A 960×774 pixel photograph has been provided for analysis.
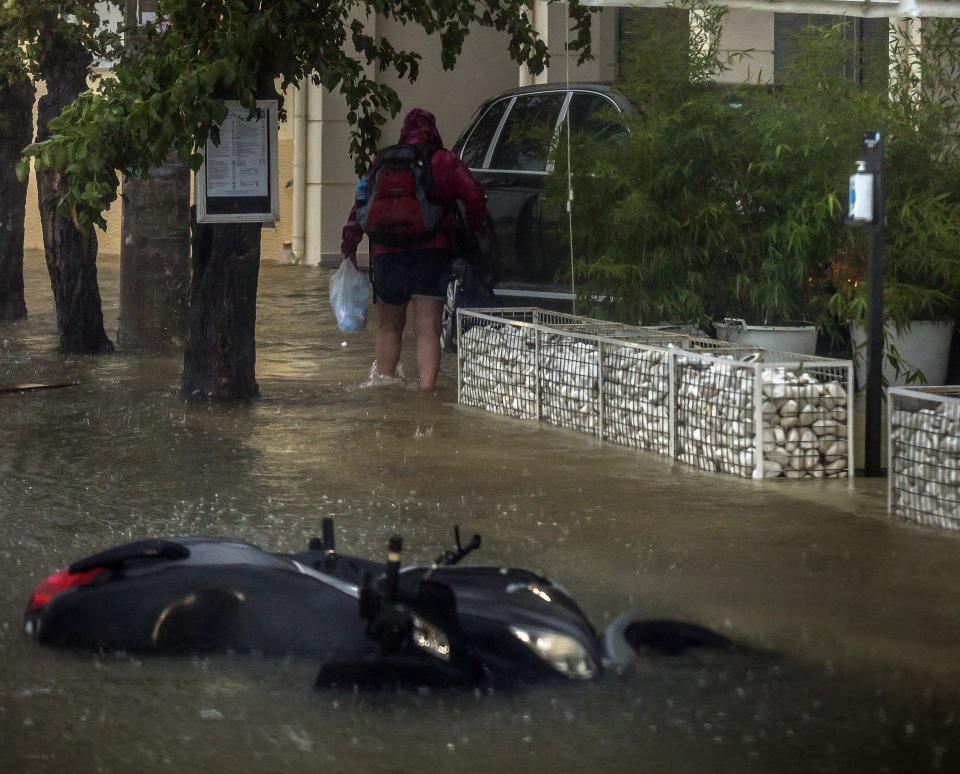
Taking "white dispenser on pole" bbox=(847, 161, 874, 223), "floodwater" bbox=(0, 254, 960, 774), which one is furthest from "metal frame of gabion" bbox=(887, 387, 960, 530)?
"white dispenser on pole" bbox=(847, 161, 874, 223)

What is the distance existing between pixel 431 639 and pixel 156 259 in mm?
8201

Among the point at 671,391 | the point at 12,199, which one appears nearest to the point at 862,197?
the point at 671,391

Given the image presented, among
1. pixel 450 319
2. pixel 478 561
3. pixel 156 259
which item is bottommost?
pixel 478 561

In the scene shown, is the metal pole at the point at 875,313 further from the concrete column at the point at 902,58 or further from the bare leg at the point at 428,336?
the bare leg at the point at 428,336

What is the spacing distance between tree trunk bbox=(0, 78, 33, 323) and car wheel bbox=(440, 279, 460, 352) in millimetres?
4507

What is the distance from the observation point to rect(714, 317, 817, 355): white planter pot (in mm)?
9727

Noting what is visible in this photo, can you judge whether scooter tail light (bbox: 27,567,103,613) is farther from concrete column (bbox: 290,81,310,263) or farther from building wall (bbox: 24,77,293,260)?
building wall (bbox: 24,77,293,260)

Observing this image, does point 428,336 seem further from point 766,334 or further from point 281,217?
point 281,217

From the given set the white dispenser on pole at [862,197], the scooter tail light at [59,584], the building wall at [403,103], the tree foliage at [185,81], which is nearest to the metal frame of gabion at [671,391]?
the white dispenser on pole at [862,197]

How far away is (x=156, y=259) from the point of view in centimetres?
1233

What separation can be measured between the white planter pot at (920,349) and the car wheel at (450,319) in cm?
249

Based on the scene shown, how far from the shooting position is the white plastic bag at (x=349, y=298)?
35.0ft

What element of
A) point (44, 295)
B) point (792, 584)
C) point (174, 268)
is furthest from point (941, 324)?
point (44, 295)

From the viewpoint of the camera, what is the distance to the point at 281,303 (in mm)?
16750
